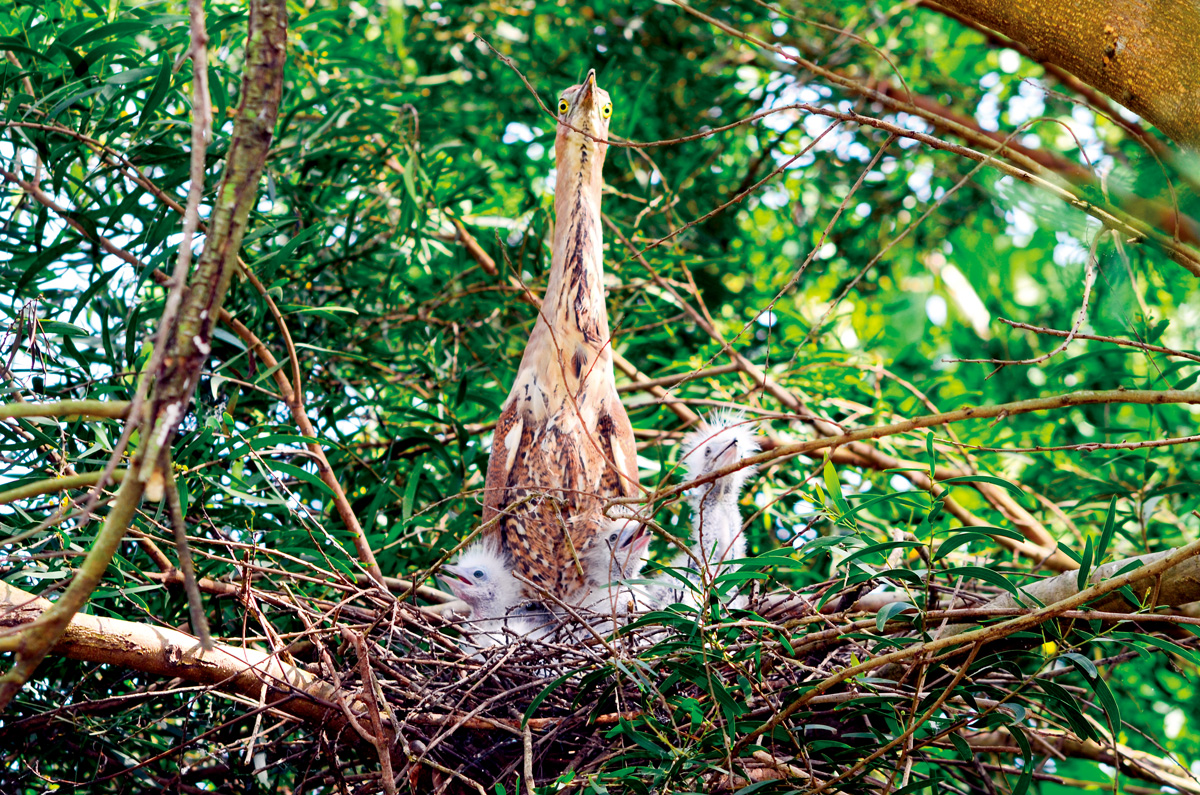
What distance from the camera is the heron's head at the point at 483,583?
7.79 ft

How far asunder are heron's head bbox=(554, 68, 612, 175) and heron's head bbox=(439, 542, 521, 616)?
3.75 feet

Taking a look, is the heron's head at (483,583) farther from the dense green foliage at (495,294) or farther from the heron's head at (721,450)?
the heron's head at (721,450)

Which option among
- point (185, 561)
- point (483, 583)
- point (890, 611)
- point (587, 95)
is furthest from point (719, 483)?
point (185, 561)

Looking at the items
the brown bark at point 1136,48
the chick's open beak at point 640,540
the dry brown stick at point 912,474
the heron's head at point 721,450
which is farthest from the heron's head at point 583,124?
the brown bark at point 1136,48

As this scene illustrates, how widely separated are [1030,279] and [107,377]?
358cm

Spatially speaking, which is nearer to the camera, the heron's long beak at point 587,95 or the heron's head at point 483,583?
the heron's head at point 483,583

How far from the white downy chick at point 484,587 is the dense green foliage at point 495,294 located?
0.10 meters

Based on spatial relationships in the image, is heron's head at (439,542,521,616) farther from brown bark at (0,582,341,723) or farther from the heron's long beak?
the heron's long beak

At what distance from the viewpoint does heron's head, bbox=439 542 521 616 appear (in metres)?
2.38

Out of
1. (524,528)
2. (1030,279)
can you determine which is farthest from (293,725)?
(1030,279)

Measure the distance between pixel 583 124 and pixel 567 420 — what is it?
2.77 ft

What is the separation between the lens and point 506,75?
3.62m

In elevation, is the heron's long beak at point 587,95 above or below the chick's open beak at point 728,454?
above

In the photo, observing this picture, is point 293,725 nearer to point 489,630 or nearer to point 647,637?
point 489,630
